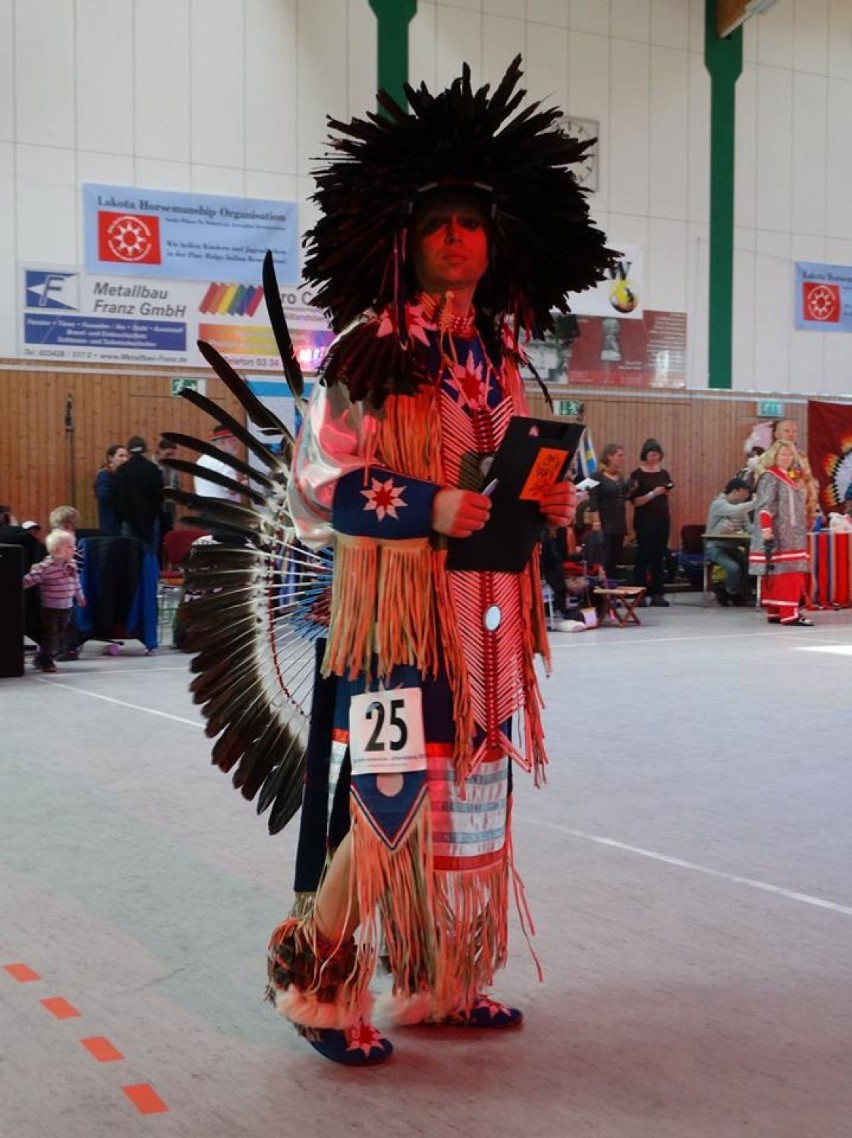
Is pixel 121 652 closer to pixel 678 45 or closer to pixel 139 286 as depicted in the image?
pixel 139 286

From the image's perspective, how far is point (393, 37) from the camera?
14.5 m

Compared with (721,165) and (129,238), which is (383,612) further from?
(721,165)

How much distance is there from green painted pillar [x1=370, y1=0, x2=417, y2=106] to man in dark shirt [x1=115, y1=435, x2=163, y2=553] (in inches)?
238

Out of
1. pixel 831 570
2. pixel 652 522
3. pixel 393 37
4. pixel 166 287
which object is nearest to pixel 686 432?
pixel 652 522

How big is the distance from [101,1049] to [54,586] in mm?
5916

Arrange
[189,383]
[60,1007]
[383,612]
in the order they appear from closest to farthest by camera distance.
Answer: [383,612] → [60,1007] → [189,383]

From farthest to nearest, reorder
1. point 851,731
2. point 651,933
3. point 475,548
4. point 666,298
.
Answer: point 666,298 < point 851,731 < point 651,933 < point 475,548

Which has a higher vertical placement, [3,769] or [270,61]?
[270,61]

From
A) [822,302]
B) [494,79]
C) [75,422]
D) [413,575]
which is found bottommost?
[413,575]

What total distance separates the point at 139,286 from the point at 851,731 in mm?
9056

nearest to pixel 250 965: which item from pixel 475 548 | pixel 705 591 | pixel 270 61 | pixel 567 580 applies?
pixel 475 548

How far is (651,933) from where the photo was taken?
309 centimetres

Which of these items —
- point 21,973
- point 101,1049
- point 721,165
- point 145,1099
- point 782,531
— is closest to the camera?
point 145,1099

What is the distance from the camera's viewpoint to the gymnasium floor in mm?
2186
